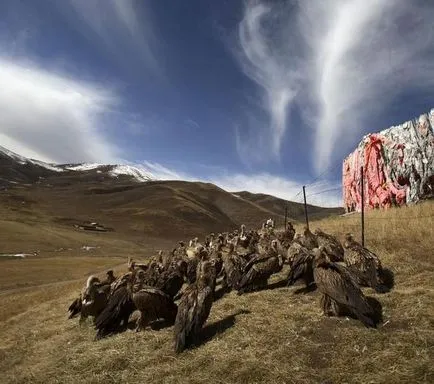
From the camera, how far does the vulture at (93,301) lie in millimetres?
14172

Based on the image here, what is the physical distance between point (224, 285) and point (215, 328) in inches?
151

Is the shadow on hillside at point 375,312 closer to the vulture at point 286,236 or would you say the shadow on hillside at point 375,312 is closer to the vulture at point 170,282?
the vulture at point 170,282

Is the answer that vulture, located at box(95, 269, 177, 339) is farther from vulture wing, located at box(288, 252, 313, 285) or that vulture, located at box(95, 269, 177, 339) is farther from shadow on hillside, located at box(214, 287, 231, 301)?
vulture wing, located at box(288, 252, 313, 285)

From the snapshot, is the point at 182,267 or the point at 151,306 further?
Result: the point at 182,267

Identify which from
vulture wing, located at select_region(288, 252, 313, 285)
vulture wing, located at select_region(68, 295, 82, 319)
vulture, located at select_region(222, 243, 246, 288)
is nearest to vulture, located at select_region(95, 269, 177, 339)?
vulture, located at select_region(222, 243, 246, 288)

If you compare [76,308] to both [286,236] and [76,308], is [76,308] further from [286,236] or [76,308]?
[286,236]

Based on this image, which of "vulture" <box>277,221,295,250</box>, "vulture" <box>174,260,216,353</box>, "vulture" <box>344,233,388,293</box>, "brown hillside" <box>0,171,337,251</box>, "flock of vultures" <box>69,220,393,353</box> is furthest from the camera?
"brown hillside" <box>0,171,337,251</box>

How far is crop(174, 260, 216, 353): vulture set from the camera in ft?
33.0

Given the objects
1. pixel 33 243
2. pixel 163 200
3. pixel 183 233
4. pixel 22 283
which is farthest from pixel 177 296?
pixel 163 200

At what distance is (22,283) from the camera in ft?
102

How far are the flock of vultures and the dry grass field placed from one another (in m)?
0.35

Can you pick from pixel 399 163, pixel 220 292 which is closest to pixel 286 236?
pixel 220 292

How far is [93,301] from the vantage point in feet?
46.8

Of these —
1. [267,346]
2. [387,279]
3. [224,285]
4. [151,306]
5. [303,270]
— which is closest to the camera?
[267,346]
